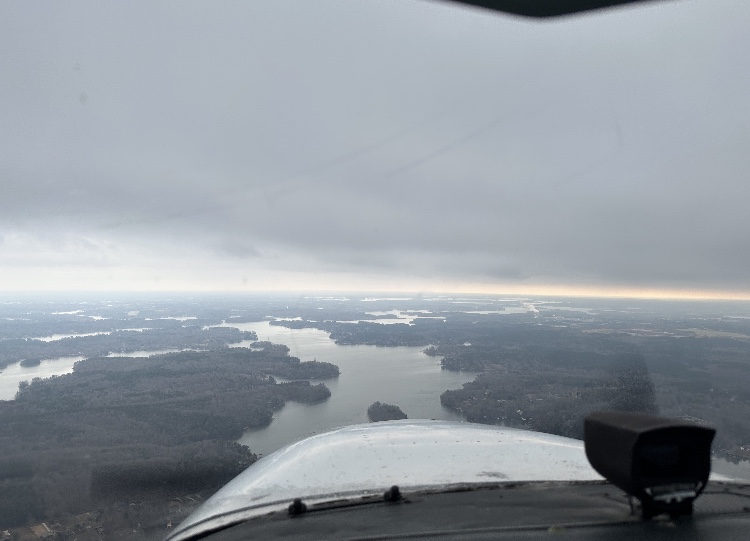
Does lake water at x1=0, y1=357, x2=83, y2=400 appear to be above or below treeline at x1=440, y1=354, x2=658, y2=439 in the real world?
below

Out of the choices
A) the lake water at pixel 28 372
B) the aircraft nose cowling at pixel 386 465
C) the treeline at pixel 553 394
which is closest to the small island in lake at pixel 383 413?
the treeline at pixel 553 394

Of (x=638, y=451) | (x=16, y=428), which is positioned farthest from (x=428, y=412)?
(x=16, y=428)

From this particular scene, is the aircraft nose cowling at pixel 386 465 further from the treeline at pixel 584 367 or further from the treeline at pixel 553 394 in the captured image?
the treeline at pixel 553 394

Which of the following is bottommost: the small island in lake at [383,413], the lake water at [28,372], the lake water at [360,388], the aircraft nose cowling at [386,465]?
the lake water at [28,372]

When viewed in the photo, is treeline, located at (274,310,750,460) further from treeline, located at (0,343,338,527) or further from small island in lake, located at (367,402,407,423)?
treeline, located at (0,343,338,527)

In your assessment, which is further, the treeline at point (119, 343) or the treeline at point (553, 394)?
the treeline at point (119, 343)

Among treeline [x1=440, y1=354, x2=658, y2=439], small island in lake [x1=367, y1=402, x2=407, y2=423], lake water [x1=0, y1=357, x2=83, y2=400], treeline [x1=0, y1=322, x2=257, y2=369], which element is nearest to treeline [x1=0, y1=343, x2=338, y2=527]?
lake water [x1=0, y1=357, x2=83, y2=400]
